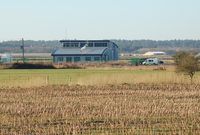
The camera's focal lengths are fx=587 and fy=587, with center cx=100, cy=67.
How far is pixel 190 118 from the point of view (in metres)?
21.0

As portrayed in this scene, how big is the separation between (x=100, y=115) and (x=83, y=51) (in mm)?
102333

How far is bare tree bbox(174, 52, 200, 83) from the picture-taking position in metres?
46.4

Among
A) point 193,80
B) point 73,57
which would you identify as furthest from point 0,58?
point 193,80

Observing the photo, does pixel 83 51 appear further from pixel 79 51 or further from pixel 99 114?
pixel 99 114

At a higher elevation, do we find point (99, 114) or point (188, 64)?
point (188, 64)

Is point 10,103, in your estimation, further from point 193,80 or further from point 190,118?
point 193,80

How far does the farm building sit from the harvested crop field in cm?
8941

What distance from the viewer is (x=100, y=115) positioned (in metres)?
22.2

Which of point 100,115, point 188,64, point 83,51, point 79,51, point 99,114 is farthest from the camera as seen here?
point 83,51

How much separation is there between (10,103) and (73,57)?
9505cm

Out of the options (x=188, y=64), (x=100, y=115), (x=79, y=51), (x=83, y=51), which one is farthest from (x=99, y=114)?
(x=83, y=51)

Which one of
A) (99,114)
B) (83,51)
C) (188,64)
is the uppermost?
(188,64)

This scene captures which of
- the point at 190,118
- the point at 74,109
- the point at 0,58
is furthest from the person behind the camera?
the point at 0,58

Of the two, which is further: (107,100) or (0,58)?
(0,58)
